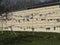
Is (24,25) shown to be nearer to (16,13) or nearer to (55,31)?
(16,13)

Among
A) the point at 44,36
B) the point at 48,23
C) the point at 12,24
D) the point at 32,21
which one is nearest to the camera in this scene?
the point at 44,36

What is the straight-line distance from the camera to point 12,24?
20.4m

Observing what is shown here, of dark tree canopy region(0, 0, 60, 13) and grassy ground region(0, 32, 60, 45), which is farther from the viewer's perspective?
dark tree canopy region(0, 0, 60, 13)

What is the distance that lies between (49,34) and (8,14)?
16.8ft

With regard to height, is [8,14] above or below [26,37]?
above

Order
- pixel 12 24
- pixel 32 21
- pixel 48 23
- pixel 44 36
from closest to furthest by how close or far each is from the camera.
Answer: pixel 44 36 < pixel 48 23 < pixel 32 21 < pixel 12 24

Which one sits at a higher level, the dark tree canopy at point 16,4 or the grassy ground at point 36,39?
the dark tree canopy at point 16,4

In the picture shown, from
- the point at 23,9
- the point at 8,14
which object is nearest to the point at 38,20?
the point at 23,9

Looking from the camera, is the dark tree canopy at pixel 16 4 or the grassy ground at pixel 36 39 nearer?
the grassy ground at pixel 36 39

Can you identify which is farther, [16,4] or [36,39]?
[16,4]

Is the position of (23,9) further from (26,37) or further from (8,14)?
(26,37)

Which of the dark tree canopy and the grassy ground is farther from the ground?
the dark tree canopy

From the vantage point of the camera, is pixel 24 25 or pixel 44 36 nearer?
pixel 44 36

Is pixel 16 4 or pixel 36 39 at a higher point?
pixel 16 4
